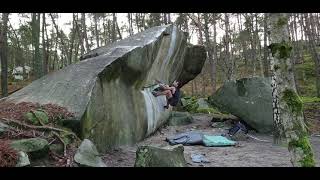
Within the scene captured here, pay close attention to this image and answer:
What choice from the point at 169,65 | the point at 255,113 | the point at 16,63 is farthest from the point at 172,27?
the point at 16,63

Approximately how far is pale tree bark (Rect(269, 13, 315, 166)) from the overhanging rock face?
15.2 ft

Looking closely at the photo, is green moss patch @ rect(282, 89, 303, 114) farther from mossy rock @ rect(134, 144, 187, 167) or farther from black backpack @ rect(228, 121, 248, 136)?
black backpack @ rect(228, 121, 248, 136)

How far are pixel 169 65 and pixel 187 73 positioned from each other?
387cm

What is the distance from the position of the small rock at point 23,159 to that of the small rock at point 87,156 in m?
0.93

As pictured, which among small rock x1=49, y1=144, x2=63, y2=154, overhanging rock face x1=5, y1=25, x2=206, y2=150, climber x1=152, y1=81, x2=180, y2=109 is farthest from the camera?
climber x1=152, y1=81, x2=180, y2=109

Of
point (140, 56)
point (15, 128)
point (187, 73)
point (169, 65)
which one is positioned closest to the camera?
point (15, 128)

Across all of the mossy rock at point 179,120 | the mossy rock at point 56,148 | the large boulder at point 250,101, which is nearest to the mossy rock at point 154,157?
the mossy rock at point 56,148

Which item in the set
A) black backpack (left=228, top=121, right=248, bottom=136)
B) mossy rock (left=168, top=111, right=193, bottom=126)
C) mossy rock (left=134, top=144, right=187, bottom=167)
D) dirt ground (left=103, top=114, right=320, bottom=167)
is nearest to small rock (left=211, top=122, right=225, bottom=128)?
mossy rock (left=168, top=111, right=193, bottom=126)

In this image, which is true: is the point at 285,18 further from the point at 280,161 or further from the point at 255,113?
the point at 255,113

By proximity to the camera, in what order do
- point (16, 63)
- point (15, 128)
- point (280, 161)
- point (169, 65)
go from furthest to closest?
point (16, 63)
point (169, 65)
point (280, 161)
point (15, 128)

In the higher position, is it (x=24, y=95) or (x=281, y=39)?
(x=281, y=39)

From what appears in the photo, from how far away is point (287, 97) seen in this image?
6738 mm

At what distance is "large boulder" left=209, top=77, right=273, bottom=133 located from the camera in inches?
581

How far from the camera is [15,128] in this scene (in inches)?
328
